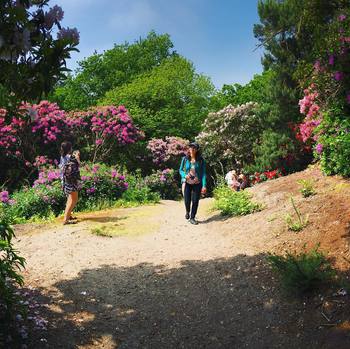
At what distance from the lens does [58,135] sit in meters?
17.0

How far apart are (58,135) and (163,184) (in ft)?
14.4

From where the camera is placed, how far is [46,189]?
1146 centimetres

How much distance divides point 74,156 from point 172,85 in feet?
60.9

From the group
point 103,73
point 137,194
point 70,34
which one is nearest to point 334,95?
point 70,34

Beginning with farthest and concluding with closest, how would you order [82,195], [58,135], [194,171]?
[58,135]
[82,195]
[194,171]

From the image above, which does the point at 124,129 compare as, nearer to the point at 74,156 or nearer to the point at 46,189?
the point at 46,189

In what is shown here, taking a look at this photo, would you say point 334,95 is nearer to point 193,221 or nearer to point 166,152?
point 193,221

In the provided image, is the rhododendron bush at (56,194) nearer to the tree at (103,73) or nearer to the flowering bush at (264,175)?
the flowering bush at (264,175)

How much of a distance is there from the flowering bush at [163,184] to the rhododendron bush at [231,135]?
272 cm

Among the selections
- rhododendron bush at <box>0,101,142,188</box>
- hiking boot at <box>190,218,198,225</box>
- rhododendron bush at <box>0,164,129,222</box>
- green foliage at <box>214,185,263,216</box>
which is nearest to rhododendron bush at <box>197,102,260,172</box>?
rhododendron bush at <box>0,101,142,188</box>

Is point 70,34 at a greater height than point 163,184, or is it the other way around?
point 70,34

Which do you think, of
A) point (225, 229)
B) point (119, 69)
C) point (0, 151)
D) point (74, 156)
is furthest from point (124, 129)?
point (119, 69)

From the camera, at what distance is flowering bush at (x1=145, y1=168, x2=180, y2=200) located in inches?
645

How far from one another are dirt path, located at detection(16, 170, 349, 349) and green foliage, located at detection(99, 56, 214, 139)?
15.6 metres
